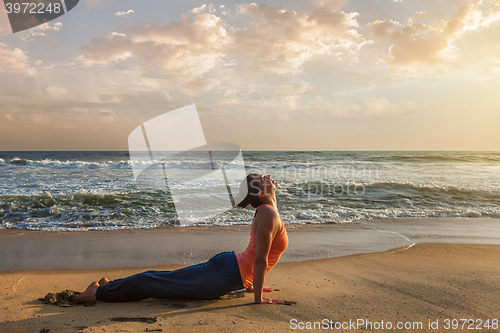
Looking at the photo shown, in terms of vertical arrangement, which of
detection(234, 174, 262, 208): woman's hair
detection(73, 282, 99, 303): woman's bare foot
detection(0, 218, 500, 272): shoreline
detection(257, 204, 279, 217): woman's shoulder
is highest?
detection(234, 174, 262, 208): woman's hair

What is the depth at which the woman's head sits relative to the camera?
8.68 feet

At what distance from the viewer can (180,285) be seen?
2.74 m

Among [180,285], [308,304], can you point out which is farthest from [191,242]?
[308,304]

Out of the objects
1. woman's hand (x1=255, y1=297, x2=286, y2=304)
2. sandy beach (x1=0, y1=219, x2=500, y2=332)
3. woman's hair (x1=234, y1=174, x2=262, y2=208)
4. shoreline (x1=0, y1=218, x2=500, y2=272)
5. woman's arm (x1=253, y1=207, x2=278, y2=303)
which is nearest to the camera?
sandy beach (x1=0, y1=219, x2=500, y2=332)

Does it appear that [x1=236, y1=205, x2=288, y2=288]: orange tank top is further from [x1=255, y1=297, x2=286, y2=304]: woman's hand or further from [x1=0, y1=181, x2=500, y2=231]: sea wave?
[x1=0, y1=181, x2=500, y2=231]: sea wave

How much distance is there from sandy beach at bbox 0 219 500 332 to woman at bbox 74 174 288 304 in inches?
3.7

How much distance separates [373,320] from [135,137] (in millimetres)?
4354

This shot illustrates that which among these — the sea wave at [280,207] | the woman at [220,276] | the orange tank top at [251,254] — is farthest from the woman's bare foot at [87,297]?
the sea wave at [280,207]

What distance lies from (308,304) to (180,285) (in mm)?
1265

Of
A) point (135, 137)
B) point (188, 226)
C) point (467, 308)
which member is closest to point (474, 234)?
point (467, 308)

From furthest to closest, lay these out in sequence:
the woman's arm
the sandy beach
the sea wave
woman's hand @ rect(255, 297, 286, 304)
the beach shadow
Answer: the sea wave → woman's hand @ rect(255, 297, 286, 304) → the woman's arm → the sandy beach → the beach shadow

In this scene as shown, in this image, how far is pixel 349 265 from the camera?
14.0 feet

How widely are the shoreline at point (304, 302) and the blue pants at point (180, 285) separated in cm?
8

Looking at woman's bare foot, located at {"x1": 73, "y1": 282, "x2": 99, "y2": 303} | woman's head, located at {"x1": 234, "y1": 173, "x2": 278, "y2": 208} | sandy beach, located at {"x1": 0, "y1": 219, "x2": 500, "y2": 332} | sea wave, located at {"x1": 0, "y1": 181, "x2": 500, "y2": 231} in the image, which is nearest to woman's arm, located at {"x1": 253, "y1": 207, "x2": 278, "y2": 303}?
woman's head, located at {"x1": 234, "y1": 173, "x2": 278, "y2": 208}
